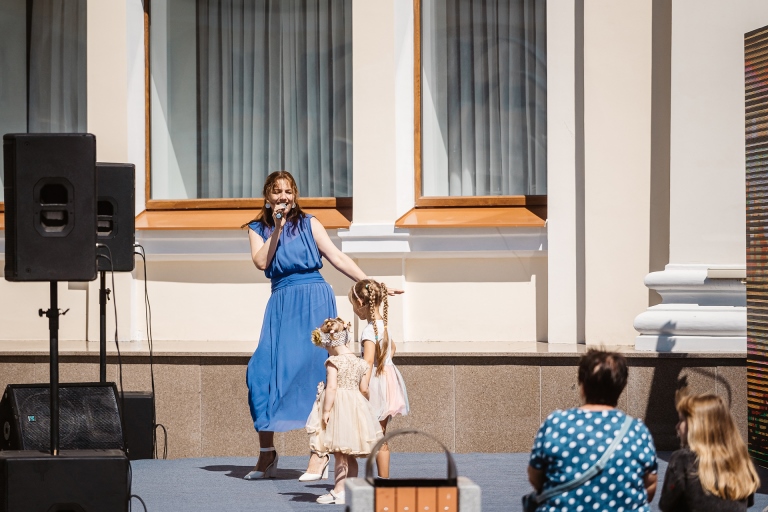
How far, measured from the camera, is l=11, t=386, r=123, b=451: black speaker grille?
259 inches

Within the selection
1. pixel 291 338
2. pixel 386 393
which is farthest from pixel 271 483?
pixel 386 393

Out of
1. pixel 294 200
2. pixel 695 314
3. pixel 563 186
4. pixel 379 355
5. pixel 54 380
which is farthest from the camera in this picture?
pixel 563 186

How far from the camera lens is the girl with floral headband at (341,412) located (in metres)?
6.04

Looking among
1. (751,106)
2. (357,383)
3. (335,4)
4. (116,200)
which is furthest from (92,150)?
(335,4)

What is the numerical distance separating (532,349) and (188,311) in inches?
121

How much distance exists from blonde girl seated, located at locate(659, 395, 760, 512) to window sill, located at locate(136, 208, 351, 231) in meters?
5.73

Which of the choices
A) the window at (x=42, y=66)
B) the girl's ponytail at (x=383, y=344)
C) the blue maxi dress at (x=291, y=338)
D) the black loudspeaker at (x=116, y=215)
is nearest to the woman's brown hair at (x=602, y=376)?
the girl's ponytail at (x=383, y=344)

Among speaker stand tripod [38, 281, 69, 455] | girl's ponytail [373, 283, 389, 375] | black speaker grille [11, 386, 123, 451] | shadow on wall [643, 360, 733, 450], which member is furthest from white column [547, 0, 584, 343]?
speaker stand tripod [38, 281, 69, 455]

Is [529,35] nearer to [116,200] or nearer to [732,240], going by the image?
[732,240]

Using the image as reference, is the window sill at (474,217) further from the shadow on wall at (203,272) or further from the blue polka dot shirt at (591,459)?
the blue polka dot shirt at (591,459)

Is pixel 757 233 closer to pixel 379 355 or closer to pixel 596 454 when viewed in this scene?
pixel 379 355

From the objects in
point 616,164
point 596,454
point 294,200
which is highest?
point 616,164

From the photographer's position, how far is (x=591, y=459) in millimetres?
3559

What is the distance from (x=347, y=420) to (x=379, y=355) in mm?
450
